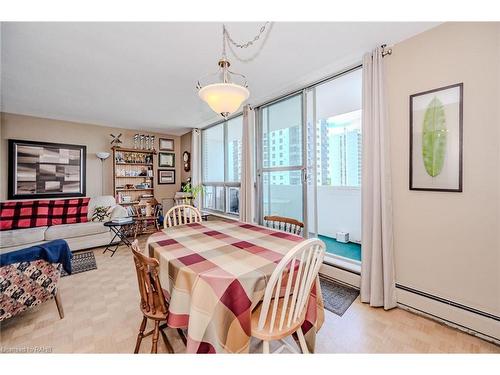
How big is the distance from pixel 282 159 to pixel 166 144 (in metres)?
3.72

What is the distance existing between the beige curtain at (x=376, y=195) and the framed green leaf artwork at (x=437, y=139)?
0.71 feet

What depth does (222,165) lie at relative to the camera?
15.8 ft

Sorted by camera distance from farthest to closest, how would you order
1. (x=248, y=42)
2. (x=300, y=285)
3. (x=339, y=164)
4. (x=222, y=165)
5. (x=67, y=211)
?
(x=222, y=165) → (x=339, y=164) → (x=67, y=211) → (x=248, y=42) → (x=300, y=285)

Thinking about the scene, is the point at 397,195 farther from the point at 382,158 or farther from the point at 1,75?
the point at 1,75

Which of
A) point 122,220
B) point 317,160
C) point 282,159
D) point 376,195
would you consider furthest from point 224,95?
point 122,220

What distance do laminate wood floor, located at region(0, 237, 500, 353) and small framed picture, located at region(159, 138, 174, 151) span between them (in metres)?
4.07

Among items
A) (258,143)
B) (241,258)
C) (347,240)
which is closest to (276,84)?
(258,143)

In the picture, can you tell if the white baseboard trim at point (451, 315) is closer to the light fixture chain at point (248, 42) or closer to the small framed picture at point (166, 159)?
the light fixture chain at point (248, 42)

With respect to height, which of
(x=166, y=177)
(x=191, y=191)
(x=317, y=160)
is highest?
(x=317, y=160)

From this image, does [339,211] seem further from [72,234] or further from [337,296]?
[72,234]

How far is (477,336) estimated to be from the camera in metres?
1.61

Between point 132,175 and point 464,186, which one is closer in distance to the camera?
point 464,186

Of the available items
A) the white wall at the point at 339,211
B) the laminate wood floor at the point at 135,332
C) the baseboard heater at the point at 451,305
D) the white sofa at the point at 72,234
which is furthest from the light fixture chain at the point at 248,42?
the white sofa at the point at 72,234

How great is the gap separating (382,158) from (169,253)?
2008 mm
